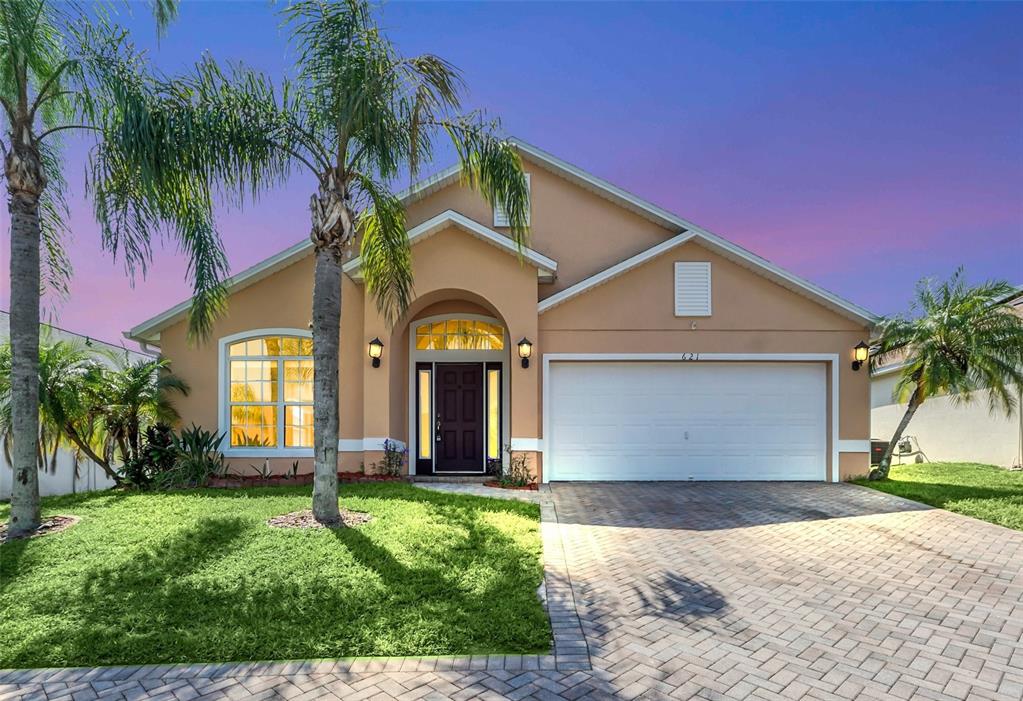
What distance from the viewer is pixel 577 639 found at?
424 centimetres

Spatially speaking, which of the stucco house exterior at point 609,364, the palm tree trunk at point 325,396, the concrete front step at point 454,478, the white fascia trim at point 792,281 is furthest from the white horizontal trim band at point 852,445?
the palm tree trunk at point 325,396

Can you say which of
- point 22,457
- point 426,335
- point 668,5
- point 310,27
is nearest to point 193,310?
point 22,457

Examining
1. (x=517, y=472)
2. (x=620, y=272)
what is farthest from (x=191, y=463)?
(x=620, y=272)

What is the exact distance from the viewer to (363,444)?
10.8 metres

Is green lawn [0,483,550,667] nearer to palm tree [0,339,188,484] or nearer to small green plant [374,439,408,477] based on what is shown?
palm tree [0,339,188,484]

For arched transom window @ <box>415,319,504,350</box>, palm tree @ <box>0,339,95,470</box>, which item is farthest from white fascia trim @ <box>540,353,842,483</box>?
palm tree @ <box>0,339,95,470</box>

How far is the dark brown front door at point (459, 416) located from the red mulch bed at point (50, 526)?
238 inches

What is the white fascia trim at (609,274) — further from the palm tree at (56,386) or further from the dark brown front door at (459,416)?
the palm tree at (56,386)

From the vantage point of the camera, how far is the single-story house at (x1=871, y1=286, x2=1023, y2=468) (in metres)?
14.3

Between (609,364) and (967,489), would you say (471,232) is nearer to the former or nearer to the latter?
(609,364)

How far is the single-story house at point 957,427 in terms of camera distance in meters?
14.3

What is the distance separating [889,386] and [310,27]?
64.6 ft

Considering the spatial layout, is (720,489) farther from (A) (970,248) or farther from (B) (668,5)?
(A) (970,248)

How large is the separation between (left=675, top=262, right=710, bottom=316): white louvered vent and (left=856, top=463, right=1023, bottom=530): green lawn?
4732mm
